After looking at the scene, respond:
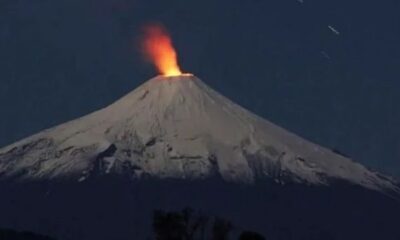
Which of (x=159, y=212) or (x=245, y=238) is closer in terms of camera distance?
(x=245, y=238)

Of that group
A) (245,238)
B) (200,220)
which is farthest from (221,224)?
(245,238)

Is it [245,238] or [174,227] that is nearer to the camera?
[245,238]

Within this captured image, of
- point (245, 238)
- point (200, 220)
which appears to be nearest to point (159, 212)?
point (200, 220)

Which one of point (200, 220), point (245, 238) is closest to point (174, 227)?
point (200, 220)

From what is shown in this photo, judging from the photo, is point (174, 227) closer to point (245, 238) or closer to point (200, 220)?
point (200, 220)

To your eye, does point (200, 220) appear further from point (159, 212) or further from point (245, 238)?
point (245, 238)

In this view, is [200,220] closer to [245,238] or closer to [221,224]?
[221,224]
